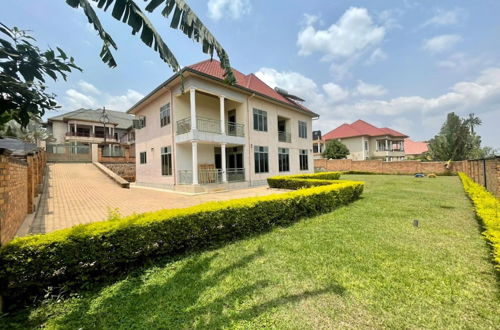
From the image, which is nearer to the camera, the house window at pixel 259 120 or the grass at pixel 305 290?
the grass at pixel 305 290

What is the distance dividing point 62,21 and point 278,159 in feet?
60.1

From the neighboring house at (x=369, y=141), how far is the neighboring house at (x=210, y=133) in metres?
27.1

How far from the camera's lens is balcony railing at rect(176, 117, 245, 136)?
50.2 feet

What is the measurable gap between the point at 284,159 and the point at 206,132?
950 cm

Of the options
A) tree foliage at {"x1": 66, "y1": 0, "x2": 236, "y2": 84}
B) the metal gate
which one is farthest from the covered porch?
the metal gate

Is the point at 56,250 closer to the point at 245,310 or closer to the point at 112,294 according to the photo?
the point at 112,294

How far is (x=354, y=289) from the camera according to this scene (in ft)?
10.8

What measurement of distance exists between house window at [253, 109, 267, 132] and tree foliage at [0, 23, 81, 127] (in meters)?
16.3

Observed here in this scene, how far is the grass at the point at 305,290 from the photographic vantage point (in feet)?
8.89

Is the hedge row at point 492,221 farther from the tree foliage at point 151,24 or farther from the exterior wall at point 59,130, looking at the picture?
the exterior wall at point 59,130

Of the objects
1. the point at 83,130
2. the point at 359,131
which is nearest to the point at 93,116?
the point at 83,130

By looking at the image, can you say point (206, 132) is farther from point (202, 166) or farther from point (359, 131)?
point (359, 131)

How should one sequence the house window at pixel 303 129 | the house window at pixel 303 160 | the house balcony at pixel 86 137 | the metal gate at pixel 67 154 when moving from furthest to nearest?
the house balcony at pixel 86 137, the metal gate at pixel 67 154, the house window at pixel 303 160, the house window at pixel 303 129

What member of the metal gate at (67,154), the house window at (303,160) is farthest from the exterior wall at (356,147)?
the metal gate at (67,154)
